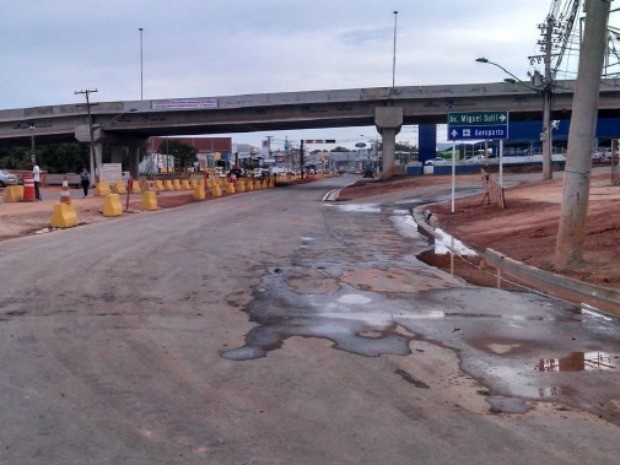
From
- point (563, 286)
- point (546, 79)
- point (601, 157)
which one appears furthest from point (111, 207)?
point (601, 157)

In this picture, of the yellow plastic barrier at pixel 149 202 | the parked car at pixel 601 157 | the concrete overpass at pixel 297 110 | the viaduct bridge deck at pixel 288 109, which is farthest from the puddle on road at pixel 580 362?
the parked car at pixel 601 157

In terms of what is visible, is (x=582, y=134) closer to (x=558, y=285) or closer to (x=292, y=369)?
(x=558, y=285)

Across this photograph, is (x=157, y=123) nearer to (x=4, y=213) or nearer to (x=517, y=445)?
(x=4, y=213)

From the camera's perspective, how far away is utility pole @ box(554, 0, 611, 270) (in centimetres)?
1143

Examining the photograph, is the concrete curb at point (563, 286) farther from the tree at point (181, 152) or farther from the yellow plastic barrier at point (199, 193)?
the tree at point (181, 152)

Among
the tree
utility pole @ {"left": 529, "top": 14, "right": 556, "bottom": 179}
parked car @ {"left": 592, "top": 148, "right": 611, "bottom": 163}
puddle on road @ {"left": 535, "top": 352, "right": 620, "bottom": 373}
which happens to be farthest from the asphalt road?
the tree

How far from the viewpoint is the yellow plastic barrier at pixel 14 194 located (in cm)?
3186

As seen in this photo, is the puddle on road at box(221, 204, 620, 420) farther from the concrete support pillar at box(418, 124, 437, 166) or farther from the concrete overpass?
the concrete support pillar at box(418, 124, 437, 166)

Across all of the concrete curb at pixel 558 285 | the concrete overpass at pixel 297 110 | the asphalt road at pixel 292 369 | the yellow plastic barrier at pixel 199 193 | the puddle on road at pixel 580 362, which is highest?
the concrete overpass at pixel 297 110

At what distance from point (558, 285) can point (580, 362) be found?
4.75 meters

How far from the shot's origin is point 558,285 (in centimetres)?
1149

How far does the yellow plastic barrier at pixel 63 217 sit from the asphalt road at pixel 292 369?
917cm

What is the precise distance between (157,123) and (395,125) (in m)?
22.3

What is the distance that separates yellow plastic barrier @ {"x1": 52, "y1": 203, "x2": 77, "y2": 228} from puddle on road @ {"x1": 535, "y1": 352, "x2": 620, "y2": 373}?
17747 mm
